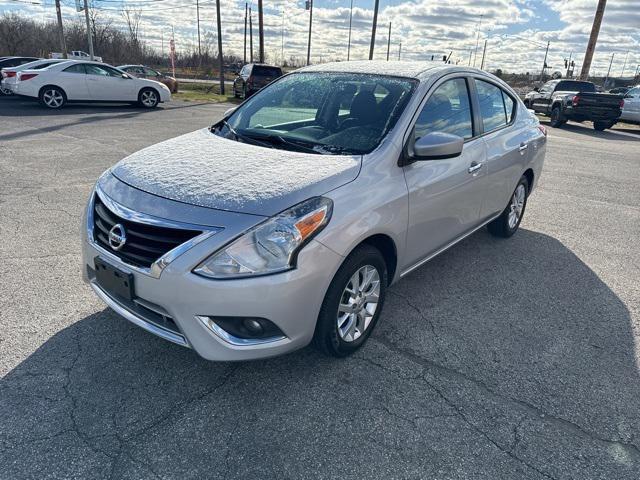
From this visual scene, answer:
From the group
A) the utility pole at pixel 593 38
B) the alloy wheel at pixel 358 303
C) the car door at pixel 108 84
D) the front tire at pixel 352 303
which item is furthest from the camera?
the utility pole at pixel 593 38

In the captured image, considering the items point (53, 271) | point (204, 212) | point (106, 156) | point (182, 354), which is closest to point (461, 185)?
point (204, 212)

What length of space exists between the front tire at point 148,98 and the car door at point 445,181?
605 inches

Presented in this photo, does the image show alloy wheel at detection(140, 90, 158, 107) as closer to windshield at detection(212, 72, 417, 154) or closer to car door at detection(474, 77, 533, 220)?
windshield at detection(212, 72, 417, 154)

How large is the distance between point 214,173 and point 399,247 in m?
1.27

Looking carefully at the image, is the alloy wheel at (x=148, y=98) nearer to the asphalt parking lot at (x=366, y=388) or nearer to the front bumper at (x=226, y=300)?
the asphalt parking lot at (x=366, y=388)

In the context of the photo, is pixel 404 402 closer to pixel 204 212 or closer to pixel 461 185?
pixel 204 212

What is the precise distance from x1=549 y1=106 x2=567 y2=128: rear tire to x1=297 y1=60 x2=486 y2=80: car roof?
1572 cm

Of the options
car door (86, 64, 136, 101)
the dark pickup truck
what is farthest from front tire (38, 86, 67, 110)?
the dark pickup truck

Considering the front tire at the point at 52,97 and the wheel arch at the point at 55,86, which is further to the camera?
the front tire at the point at 52,97

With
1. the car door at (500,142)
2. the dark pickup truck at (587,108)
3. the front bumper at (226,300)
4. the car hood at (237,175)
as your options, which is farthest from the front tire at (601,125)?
the front bumper at (226,300)

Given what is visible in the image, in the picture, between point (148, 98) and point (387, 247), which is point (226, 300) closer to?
point (387, 247)

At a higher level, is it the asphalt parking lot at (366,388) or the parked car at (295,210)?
the parked car at (295,210)

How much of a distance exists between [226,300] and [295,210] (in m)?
0.57

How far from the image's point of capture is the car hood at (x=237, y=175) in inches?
97.3
